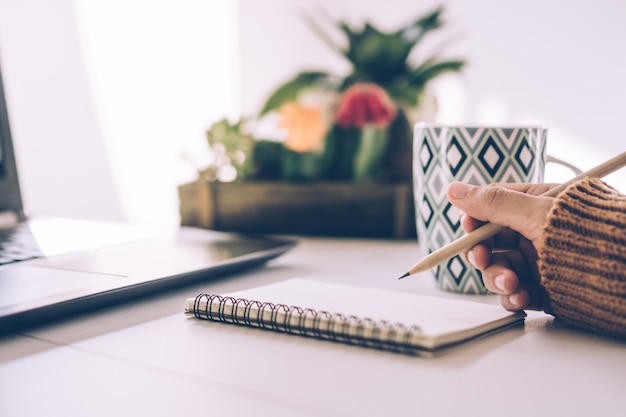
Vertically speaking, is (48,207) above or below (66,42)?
below

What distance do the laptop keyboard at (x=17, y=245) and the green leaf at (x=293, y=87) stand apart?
17.9 inches

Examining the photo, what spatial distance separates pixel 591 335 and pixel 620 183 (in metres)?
0.46

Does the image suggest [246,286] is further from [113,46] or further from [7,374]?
[113,46]

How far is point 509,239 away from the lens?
514 millimetres

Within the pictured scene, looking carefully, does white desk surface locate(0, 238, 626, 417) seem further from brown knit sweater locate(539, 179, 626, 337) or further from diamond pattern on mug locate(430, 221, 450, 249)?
diamond pattern on mug locate(430, 221, 450, 249)

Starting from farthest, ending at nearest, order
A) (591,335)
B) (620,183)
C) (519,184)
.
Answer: (620,183) < (519,184) < (591,335)

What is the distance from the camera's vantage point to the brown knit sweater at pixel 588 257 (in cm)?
Result: 40

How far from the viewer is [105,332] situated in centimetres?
44

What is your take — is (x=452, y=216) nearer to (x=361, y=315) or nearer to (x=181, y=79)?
Answer: (x=361, y=315)

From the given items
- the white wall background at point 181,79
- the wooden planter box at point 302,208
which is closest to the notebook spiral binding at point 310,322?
the wooden planter box at point 302,208

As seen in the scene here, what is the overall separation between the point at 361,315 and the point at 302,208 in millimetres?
505

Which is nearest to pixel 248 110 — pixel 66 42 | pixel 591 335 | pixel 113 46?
pixel 113 46

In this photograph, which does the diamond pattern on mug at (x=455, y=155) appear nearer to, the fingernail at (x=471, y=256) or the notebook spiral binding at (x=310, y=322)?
the fingernail at (x=471, y=256)

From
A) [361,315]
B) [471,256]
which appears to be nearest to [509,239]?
[471,256]
